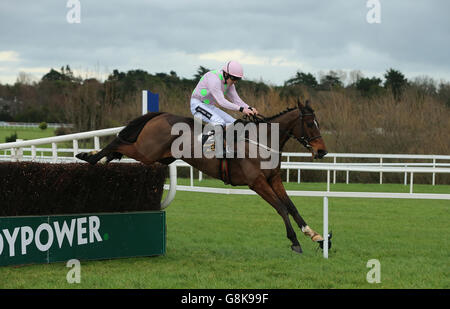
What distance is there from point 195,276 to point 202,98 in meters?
2.00

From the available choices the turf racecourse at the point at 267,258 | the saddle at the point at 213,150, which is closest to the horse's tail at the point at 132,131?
the saddle at the point at 213,150

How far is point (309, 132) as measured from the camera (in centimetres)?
584

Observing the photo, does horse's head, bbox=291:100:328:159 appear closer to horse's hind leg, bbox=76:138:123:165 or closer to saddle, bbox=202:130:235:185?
saddle, bbox=202:130:235:185

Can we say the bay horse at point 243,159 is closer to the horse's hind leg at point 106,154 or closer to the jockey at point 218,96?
the horse's hind leg at point 106,154

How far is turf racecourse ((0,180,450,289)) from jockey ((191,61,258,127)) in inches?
57.6

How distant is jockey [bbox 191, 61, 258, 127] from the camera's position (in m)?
5.75

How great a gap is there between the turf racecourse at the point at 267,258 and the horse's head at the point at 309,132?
43.1 inches

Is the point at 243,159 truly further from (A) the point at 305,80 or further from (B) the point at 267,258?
(A) the point at 305,80

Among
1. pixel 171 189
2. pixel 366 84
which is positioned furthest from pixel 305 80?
pixel 171 189

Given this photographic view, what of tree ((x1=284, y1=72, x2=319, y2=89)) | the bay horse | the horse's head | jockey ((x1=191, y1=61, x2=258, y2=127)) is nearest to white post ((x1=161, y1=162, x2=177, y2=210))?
the bay horse

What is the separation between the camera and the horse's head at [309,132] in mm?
5809

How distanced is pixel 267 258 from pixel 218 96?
1.72 metres

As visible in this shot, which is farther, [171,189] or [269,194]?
[171,189]
